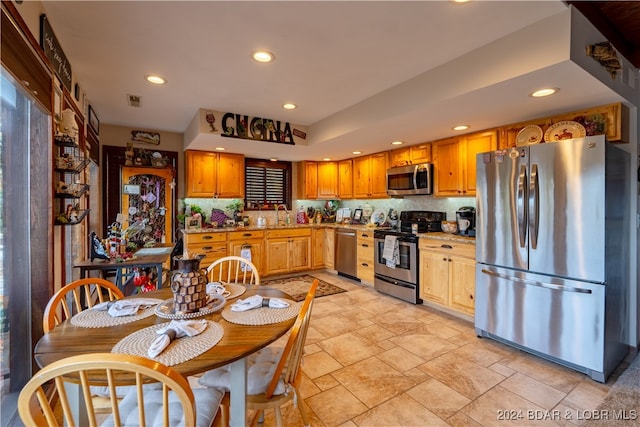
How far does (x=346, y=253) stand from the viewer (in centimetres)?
515

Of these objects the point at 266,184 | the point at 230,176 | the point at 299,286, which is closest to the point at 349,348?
the point at 299,286

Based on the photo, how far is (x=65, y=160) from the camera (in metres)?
2.16

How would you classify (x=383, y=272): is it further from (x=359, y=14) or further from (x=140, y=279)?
(x=359, y=14)

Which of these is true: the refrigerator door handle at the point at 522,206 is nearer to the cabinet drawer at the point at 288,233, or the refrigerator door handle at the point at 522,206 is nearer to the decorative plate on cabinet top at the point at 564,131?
the decorative plate on cabinet top at the point at 564,131

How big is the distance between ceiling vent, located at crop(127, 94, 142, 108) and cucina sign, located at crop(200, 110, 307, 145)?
65cm

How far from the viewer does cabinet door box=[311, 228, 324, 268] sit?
5578mm

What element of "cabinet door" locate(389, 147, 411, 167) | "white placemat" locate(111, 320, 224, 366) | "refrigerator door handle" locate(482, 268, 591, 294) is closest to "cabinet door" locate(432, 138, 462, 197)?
"cabinet door" locate(389, 147, 411, 167)

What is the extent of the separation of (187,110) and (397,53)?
8.49 ft

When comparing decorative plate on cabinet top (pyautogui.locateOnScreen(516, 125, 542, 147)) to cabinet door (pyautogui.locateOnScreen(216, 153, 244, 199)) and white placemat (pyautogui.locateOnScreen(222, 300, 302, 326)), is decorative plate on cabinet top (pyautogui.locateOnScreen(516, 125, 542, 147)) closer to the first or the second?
white placemat (pyautogui.locateOnScreen(222, 300, 302, 326))

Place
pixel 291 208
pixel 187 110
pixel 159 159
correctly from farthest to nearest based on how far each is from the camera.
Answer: pixel 291 208, pixel 159 159, pixel 187 110

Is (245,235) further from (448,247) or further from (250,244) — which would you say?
(448,247)

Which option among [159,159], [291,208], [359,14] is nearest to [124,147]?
[159,159]

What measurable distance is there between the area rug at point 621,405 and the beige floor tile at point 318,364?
5.35ft

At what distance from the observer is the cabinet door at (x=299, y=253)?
5327 mm
